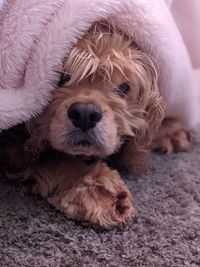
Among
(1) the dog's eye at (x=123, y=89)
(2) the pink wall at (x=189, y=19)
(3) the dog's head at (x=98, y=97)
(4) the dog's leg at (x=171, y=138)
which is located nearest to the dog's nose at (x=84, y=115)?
(3) the dog's head at (x=98, y=97)

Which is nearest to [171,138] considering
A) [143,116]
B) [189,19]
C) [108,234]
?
[143,116]

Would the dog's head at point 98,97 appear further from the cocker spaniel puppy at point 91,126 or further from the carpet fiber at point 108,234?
the carpet fiber at point 108,234

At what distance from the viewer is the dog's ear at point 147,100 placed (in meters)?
1.07

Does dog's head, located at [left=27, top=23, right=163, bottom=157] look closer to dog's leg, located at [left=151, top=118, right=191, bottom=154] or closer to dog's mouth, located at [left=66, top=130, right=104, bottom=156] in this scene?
dog's mouth, located at [left=66, top=130, right=104, bottom=156]

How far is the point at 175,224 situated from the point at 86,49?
40cm

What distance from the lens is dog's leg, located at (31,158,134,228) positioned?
954mm

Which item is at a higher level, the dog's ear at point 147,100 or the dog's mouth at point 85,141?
the dog's ear at point 147,100

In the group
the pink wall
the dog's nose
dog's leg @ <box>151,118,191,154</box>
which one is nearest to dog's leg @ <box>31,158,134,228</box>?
the dog's nose

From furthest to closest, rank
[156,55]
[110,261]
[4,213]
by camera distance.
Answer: [156,55] → [4,213] → [110,261]

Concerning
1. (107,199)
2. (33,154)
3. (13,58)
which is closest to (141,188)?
(107,199)

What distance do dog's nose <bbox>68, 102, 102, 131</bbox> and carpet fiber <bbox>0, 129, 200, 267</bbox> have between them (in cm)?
19

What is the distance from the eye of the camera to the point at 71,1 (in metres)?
0.98

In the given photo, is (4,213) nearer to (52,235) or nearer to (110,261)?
(52,235)

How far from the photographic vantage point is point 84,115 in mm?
950
